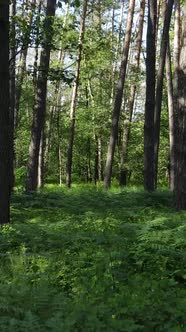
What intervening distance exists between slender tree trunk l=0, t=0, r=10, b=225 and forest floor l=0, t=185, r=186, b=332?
84 cm

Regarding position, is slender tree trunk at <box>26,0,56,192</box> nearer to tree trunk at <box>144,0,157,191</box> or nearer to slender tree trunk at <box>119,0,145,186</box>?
tree trunk at <box>144,0,157,191</box>

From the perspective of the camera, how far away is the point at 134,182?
35.8 meters

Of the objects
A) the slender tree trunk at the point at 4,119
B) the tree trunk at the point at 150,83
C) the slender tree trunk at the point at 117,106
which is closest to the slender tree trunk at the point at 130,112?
the slender tree trunk at the point at 117,106

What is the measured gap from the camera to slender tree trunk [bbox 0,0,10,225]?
8039 mm

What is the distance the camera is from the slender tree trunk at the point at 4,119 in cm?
804

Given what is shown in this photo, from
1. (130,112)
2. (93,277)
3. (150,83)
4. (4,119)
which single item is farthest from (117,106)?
(93,277)

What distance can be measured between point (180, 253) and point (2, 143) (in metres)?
4.21

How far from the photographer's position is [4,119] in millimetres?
8289

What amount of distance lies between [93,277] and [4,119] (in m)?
4.39

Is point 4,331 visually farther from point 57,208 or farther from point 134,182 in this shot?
point 134,182

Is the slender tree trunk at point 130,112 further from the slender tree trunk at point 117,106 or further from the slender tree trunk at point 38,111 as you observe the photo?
the slender tree trunk at point 38,111

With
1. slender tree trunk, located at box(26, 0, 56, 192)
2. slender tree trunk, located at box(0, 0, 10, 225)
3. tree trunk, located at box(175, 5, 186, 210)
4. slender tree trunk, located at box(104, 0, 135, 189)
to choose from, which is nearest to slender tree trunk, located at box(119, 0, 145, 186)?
slender tree trunk, located at box(104, 0, 135, 189)

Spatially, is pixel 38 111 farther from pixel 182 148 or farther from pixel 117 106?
pixel 117 106

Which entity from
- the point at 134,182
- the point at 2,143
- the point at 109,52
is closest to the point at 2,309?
the point at 2,143
